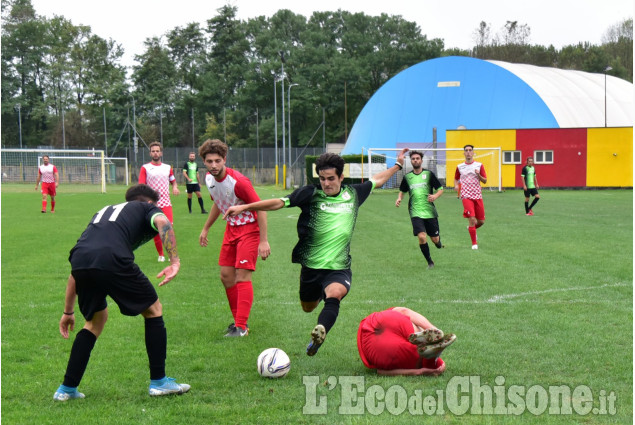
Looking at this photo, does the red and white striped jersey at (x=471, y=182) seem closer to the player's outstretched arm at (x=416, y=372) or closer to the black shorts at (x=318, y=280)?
the black shorts at (x=318, y=280)

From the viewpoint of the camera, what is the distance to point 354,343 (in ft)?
22.5

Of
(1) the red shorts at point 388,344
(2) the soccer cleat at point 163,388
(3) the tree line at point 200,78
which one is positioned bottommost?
(2) the soccer cleat at point 163,388

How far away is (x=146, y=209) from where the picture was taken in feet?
17.2

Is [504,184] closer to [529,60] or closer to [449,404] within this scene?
[449,404]

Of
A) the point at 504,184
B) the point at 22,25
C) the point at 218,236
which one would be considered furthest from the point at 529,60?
the point at 218,236

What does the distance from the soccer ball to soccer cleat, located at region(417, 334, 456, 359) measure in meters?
1.08

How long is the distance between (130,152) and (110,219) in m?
64.6

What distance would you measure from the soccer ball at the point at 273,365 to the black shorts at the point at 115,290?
1056mm

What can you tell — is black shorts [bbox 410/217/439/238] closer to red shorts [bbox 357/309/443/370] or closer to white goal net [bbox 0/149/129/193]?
red shorts [bbox 357/309/443/370]

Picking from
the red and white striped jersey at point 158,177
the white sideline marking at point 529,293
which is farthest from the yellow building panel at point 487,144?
the white sideline marking at point 529,293

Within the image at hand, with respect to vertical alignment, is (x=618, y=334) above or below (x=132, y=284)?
below

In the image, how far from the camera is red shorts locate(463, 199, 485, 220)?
14.3 metres

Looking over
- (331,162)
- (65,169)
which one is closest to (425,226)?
(331,162)

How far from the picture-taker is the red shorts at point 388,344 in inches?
225
